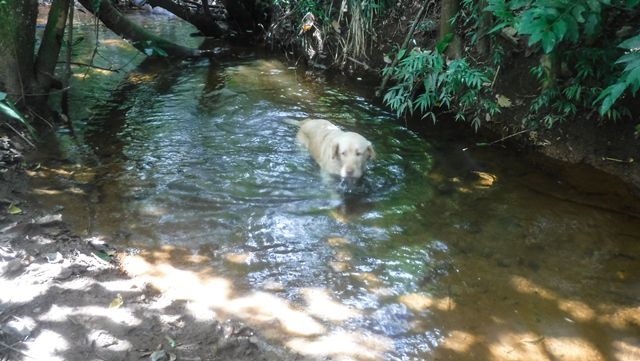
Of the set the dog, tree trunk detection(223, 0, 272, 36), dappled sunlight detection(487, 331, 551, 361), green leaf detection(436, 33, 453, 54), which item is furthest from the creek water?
tree trunk detection(223, 0, 272, 36)

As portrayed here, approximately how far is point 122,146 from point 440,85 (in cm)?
452

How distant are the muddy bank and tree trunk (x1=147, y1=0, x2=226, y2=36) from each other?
9554 millimetres

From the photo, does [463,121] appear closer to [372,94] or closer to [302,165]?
[372,94]

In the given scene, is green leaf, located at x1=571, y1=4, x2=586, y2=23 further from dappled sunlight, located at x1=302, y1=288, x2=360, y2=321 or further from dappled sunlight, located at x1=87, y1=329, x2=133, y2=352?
dappled sunlight, located at x1=87, y1=329, x2=133, y2=352

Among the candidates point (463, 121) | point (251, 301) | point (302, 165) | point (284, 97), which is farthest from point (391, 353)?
point (284, 97)

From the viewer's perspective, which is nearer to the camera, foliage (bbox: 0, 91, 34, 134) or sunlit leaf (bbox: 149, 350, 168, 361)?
sunlit leaf (bbox: 149, 350, 168, 361)

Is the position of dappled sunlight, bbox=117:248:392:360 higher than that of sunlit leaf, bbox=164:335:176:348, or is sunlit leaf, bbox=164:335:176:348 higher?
sunlit leaf, bbox=164:335:176:348

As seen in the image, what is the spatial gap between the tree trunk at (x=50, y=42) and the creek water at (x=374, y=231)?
0.73 metres

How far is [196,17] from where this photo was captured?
13.1 m

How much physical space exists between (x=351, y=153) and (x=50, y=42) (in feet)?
15.1

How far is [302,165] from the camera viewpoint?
5.87 meters

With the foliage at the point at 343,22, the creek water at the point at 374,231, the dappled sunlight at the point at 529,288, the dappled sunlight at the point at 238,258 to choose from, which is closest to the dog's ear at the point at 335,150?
the creek water at the point at 374,231

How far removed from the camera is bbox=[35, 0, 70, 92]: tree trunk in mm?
6566

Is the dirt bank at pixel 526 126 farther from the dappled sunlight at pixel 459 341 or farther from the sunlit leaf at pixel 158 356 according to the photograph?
the sunlit leaf at pixel 158 356
